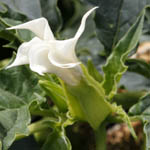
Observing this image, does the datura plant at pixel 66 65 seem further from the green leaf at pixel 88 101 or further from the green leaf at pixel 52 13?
the green leaf at pixel 52 13

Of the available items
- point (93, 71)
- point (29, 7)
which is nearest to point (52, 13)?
point (29, 7)

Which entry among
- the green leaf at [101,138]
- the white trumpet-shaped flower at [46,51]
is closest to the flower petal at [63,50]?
the white trumpet-shaped flower at [46,51]

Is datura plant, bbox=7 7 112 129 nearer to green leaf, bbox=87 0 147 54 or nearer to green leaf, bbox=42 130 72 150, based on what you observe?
green leaf, bbox=42 130 72 150

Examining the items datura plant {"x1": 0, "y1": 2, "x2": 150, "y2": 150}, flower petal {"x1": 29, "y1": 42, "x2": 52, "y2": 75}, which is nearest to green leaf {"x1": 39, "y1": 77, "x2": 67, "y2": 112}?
datura plant {"x1": 0, "y1": 2, "x2": 150, "y2": 150}

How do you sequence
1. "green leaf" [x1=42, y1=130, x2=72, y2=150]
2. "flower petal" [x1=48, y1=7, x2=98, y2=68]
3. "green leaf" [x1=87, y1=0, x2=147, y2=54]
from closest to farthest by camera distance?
"flower petal" [x1=48, y1=7, x2=98, y2=68], "green leaf" [x1=42, y1=130, x2=72, y2=150], "green leaf" [x1=87, y1=0, x2=147, y2=54]

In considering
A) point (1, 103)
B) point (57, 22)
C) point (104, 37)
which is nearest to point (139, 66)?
point (104, 37)

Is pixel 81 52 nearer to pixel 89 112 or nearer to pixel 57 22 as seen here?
pixel 57 22
